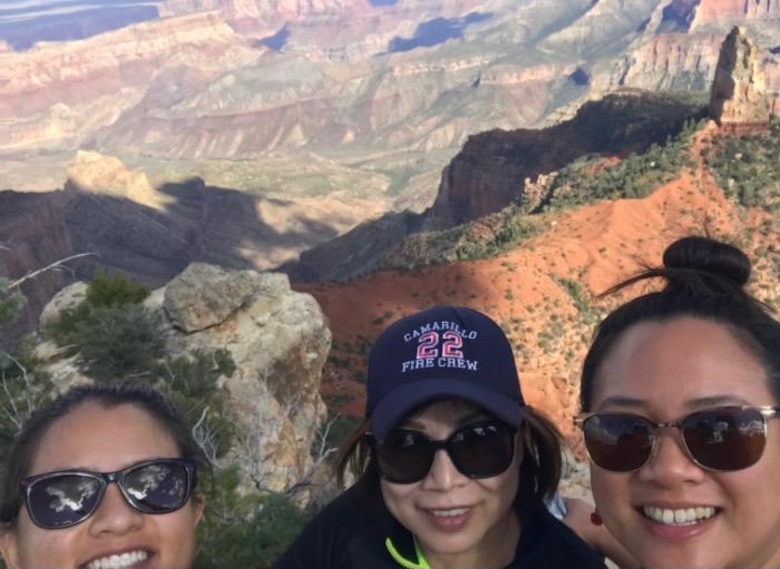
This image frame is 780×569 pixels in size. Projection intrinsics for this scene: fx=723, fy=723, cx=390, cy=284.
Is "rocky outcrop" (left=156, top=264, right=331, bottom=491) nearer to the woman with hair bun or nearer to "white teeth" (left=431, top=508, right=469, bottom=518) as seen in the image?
"white teeth" (left=431, top=508, right=469, bottom=518)

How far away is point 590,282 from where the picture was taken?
27.0m

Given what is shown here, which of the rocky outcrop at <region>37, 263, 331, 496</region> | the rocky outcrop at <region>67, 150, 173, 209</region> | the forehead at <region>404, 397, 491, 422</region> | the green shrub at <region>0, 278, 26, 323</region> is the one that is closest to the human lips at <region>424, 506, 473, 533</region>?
the forehead at <region>404, 397, 491, 422</region>

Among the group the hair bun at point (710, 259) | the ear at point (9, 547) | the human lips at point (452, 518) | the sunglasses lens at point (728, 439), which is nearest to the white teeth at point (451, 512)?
the human lips at point (452, 518)

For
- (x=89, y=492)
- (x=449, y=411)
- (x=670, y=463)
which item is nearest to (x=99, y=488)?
(x=89, y=492)

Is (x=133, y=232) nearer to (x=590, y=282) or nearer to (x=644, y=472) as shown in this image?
(x=590, y=282)

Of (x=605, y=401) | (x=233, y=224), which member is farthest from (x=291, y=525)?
(x=233, y=224)

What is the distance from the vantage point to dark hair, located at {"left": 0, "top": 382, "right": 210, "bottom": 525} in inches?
108

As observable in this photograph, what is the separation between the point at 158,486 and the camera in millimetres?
2783

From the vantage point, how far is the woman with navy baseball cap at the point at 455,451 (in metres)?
2.78

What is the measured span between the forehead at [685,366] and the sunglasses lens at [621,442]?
79 millimetres

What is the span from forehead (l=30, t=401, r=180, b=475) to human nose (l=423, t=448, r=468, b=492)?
41.7 inches

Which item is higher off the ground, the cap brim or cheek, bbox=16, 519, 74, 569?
the cap brim

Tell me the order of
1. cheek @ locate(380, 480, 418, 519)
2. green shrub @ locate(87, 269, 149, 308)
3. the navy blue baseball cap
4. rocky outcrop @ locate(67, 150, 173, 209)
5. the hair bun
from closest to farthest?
the hair bun < the navy blue baseball cap < cheek @ locate(380, 480, 418, 519) < green shrub @ locate(87, 269, 149, 308) < rocky outcrop @ locate(67, 150, 173, 209)

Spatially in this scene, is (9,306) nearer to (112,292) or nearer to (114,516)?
(114,516)
